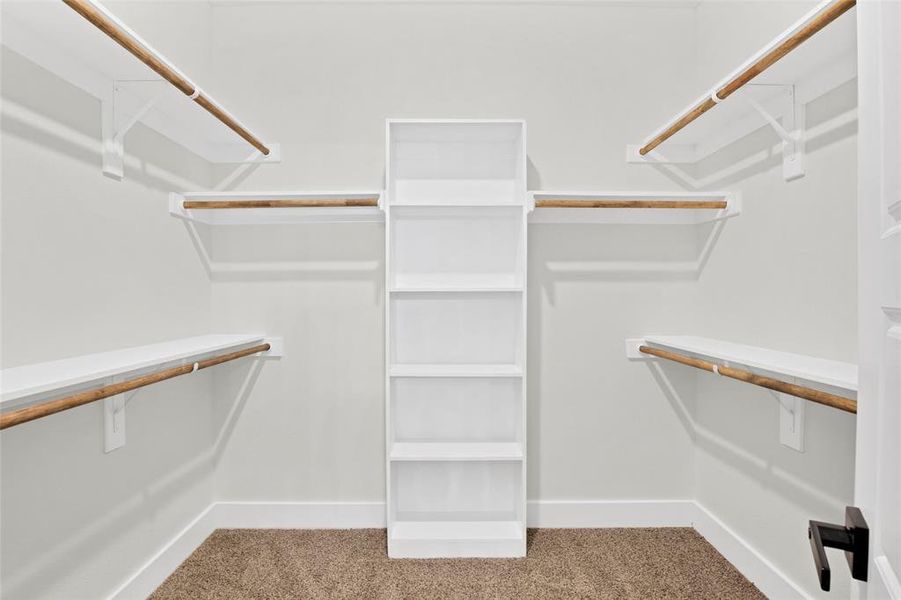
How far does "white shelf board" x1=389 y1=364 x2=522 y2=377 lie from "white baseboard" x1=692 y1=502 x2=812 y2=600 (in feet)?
3.37

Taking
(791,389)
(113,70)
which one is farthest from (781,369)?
(113,70)

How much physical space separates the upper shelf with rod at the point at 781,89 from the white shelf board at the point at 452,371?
107 centimetres

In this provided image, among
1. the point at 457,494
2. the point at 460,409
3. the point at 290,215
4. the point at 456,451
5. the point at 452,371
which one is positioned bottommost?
the point at 457,494

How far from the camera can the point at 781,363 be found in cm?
125

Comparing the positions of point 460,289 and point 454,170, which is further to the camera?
point 454,170

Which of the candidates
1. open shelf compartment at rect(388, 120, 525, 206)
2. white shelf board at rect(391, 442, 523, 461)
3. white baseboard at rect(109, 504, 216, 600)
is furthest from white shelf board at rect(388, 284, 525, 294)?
white baseboard at rect(109, 504, 216, 600)

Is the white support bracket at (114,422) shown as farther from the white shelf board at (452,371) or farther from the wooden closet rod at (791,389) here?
the wooden closet rod at (791,389)

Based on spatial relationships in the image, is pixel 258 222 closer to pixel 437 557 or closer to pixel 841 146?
pixel 437 557

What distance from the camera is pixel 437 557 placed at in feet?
5.86

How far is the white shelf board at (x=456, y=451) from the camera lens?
5.81 feet

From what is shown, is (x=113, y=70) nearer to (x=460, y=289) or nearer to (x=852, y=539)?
(x=460, y=289)

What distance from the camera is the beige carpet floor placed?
1.59m

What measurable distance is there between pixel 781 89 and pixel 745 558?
1.64 m

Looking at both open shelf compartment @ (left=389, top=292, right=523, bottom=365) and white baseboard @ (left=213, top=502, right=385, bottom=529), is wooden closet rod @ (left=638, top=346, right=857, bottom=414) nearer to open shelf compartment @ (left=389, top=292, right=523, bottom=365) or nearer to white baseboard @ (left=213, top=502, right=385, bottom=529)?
open shelf compartment @ (left=389, top=292, right=523, bottom=365)
